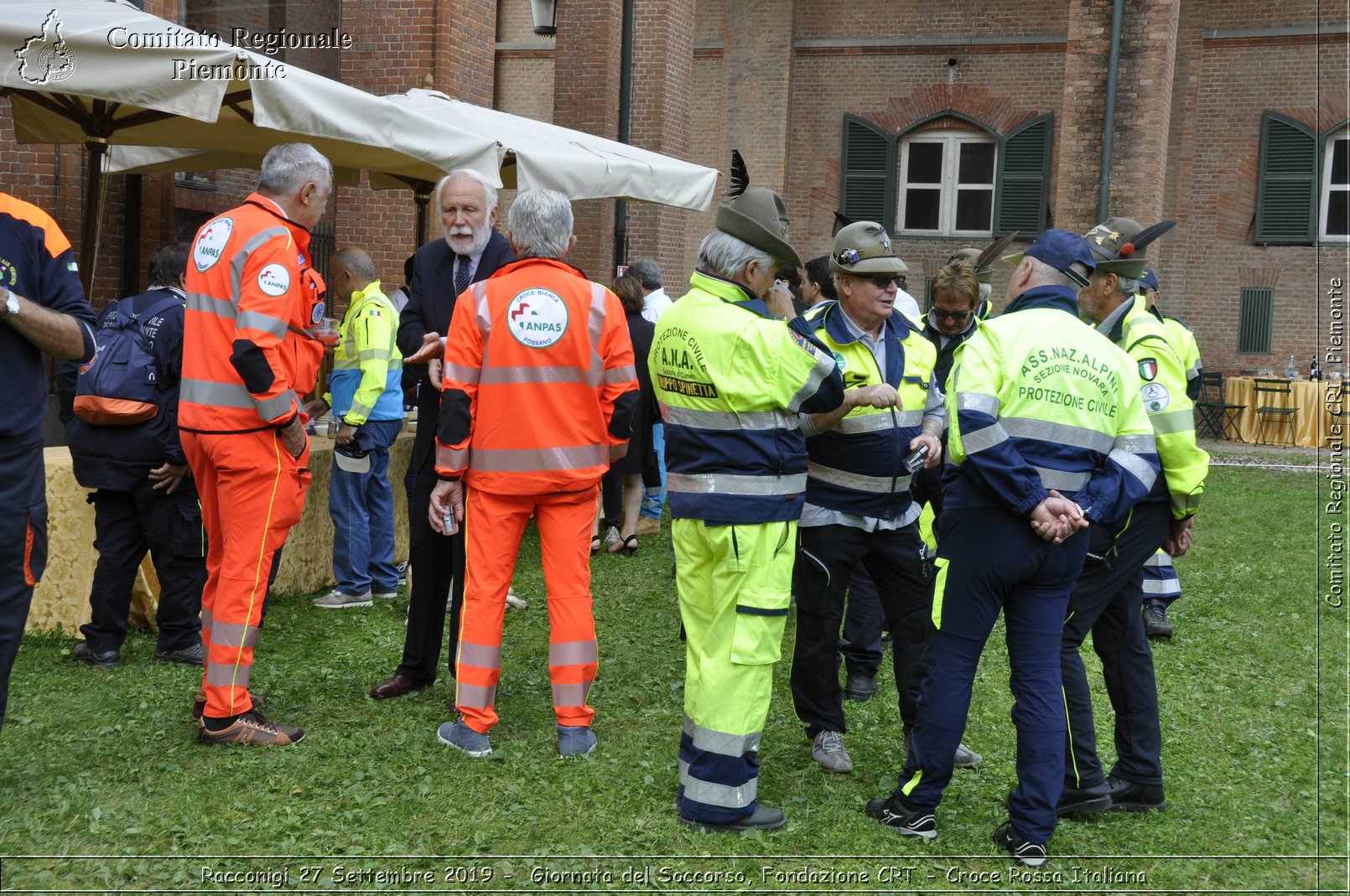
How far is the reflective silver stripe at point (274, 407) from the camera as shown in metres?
4.54

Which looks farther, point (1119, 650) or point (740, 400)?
point (1119, 650)

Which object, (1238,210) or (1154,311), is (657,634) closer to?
(1154,311)

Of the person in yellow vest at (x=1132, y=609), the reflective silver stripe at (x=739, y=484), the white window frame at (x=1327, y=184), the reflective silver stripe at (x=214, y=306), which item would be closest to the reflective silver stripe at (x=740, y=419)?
the reflective silver stripe at (x=739, y=484)

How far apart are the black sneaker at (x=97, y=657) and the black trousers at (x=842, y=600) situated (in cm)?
345

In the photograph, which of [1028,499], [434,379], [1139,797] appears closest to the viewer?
[1028,499]

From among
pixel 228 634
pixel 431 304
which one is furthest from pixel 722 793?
pixel 431 304

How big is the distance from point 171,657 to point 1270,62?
2116 centimetres

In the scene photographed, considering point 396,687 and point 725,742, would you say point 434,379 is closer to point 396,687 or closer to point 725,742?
point 396,687

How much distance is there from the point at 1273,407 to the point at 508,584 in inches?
702

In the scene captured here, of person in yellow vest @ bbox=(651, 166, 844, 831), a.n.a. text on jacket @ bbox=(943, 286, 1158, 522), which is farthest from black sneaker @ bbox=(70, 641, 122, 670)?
a.n.a. text on jacket @ bbox=(943, 286, 1158, 522)

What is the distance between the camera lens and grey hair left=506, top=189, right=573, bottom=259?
181 inches

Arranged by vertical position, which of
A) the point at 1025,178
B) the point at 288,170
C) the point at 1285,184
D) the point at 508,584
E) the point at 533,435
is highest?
the point at 1025,178

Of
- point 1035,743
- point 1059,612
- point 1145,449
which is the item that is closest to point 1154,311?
point 1145,449

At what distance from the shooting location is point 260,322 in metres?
4.48
